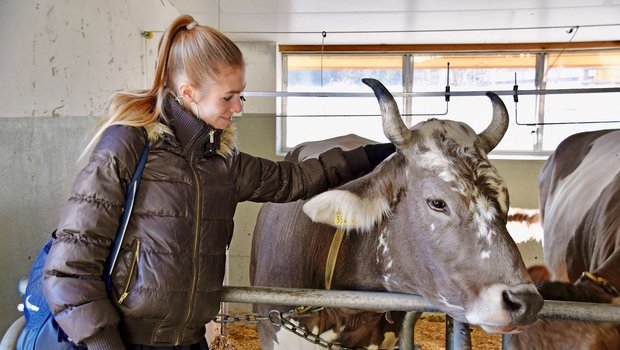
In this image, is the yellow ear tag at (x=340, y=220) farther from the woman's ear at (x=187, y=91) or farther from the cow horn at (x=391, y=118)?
the woman's ear at (x=187, y=91)

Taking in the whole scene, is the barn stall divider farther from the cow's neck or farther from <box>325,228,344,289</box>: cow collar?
<box>325,228,344,289</box>: cow collar

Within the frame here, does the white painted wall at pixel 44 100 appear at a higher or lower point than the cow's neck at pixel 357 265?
higher

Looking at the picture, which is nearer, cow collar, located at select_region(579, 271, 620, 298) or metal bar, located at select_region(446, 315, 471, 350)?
metal bar, located at select_region(446, 315, 471, 350)

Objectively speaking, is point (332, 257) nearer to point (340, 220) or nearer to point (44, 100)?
point (340, 220)

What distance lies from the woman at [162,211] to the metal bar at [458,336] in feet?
2.49

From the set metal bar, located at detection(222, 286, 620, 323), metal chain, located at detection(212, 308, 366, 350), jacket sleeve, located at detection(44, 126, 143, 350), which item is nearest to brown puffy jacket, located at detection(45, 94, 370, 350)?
jacket sleeve, located at detection(44, 126, 143, 350)

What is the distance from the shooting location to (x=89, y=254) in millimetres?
1443

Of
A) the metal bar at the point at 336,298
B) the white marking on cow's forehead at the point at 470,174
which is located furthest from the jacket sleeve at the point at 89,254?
the white marking on cow's forehead at the point at 470,174

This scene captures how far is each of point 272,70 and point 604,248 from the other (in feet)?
13.7

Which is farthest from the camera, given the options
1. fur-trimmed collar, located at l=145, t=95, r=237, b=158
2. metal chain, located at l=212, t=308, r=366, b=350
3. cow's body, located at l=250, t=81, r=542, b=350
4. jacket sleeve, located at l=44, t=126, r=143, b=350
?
metal chain, located at l=212, t=308, r=366, b=350

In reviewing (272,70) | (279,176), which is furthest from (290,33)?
(279,176)

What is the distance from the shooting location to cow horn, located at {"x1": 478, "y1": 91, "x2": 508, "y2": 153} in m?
2.17

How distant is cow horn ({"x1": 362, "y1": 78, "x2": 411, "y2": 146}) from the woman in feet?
1.76

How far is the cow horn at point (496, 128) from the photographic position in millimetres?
2166
